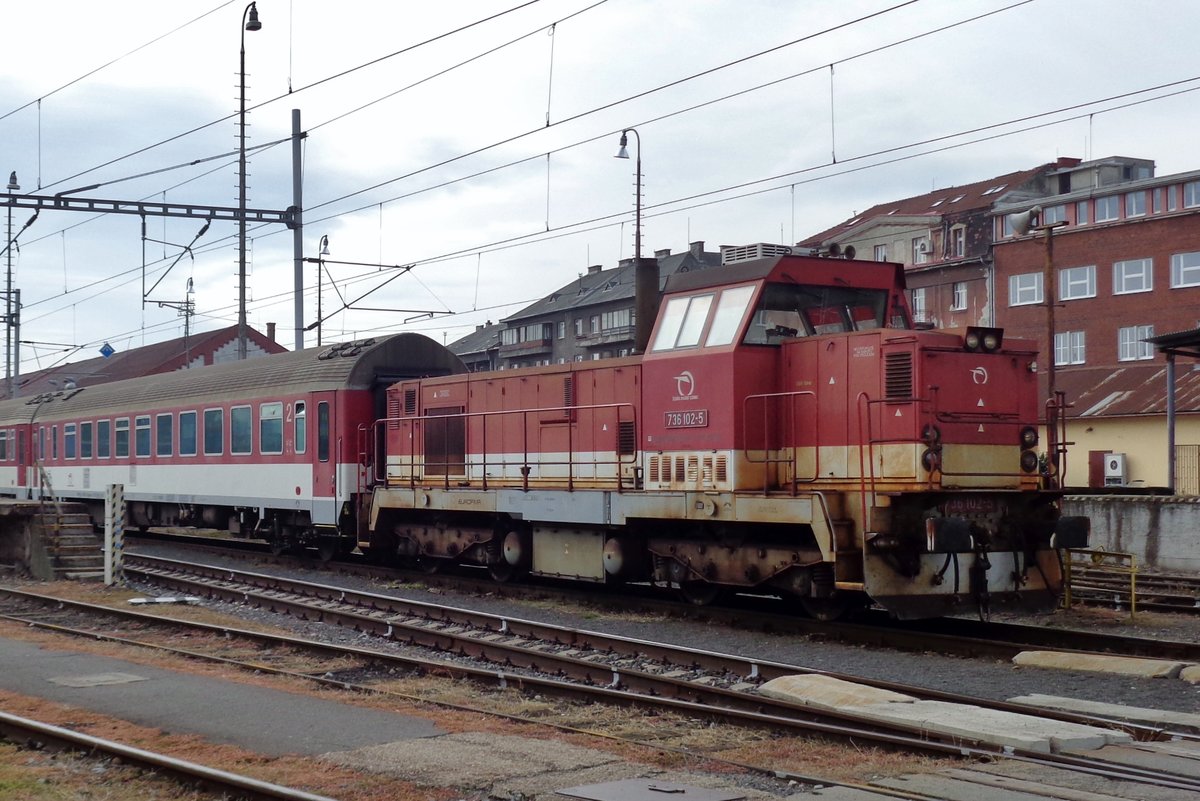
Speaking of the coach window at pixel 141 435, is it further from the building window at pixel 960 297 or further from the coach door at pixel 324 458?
the building window at pixel 960 297

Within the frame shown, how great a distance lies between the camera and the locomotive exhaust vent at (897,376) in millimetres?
12055

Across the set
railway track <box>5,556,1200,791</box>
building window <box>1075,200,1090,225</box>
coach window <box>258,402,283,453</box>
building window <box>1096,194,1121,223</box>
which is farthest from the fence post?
building window <box>1075,200,1090,225</box>

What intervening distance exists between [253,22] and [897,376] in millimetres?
17297

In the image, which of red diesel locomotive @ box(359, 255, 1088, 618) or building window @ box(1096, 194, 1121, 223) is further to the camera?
building window @ box(1096, 194, 1121, 223)

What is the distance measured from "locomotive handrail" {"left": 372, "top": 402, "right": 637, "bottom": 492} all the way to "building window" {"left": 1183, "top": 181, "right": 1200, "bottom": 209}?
37.0 meters

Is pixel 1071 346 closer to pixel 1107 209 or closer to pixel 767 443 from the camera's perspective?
pixel 1107 209

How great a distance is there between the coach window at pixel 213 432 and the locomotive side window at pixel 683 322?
1258cm

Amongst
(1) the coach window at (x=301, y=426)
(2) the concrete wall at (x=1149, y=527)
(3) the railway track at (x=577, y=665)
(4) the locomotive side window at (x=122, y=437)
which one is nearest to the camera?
(3) the railway track at (x=577, y=665)

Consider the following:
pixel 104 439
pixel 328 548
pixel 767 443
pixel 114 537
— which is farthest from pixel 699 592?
pixel 104 439

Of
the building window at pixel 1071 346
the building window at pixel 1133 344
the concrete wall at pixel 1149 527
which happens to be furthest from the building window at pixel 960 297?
the concrete wall at pixel 1149 527

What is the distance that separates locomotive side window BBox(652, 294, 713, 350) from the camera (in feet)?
45.5

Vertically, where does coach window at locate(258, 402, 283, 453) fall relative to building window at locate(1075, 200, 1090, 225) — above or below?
below

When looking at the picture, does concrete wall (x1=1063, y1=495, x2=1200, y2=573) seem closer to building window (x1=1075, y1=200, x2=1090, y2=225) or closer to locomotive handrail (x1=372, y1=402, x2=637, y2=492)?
locomotive handrail (x1=372, y1=402, x2=637, y2=492)

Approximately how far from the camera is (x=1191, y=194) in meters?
45.6
